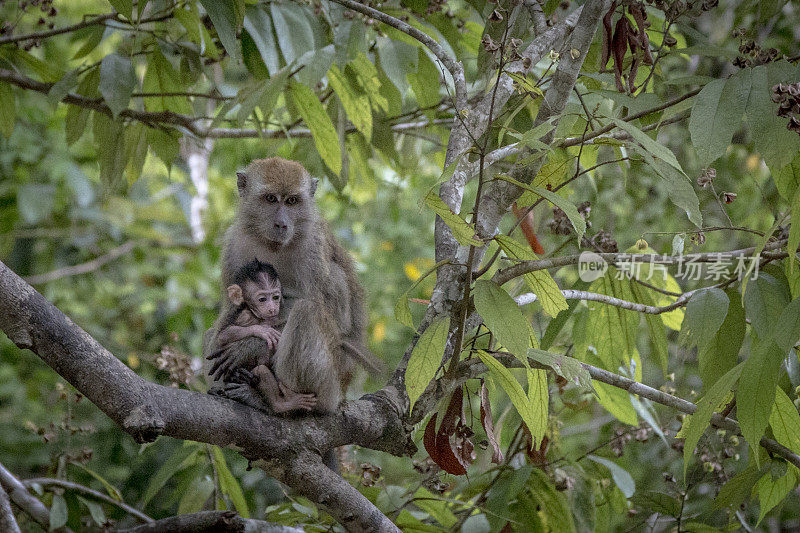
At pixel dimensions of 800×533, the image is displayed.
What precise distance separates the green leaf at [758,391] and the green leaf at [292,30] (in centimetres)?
235

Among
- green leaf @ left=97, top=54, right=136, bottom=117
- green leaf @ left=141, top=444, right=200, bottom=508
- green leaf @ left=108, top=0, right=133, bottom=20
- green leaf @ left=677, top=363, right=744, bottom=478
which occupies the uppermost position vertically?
green leaf @ left=108, top=0, right=133, bottom=20

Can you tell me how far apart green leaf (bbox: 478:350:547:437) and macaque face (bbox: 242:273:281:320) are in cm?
145

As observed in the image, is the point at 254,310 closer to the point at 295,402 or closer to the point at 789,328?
the point at 295,402

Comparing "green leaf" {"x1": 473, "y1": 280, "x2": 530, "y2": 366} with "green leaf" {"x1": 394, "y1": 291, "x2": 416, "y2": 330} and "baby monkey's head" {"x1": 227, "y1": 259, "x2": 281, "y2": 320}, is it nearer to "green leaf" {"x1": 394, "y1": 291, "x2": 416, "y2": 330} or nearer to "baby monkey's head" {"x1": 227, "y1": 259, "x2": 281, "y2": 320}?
"green leaf" {"x1": 394, "y1": 291, "x2": 416, "y2": 330}

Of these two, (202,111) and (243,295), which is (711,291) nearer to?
(243,295)

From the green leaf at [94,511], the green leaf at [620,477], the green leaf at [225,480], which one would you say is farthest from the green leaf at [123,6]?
the green leaf at [620,477]

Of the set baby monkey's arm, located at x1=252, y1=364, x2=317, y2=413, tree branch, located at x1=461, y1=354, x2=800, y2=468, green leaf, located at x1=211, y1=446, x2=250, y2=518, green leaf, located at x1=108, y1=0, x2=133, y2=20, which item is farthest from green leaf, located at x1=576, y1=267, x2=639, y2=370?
green leaf, located at x1=108, y1=0, x2=133, y2=20

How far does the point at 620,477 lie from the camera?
12.0ft

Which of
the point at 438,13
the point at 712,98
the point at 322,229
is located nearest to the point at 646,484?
the point at 322,229

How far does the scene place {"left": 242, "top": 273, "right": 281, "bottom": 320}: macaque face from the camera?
3639 millimetres

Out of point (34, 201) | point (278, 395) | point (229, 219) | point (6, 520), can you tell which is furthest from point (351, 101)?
point (34, 201)

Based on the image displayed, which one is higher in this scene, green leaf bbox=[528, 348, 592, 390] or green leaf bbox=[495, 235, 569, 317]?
green leaf bbox=[495, 235, 569, 317]

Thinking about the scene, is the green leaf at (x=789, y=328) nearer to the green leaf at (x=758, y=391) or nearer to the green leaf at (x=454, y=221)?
the green leaf at (x=758, y=391)

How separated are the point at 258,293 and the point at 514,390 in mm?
1622
